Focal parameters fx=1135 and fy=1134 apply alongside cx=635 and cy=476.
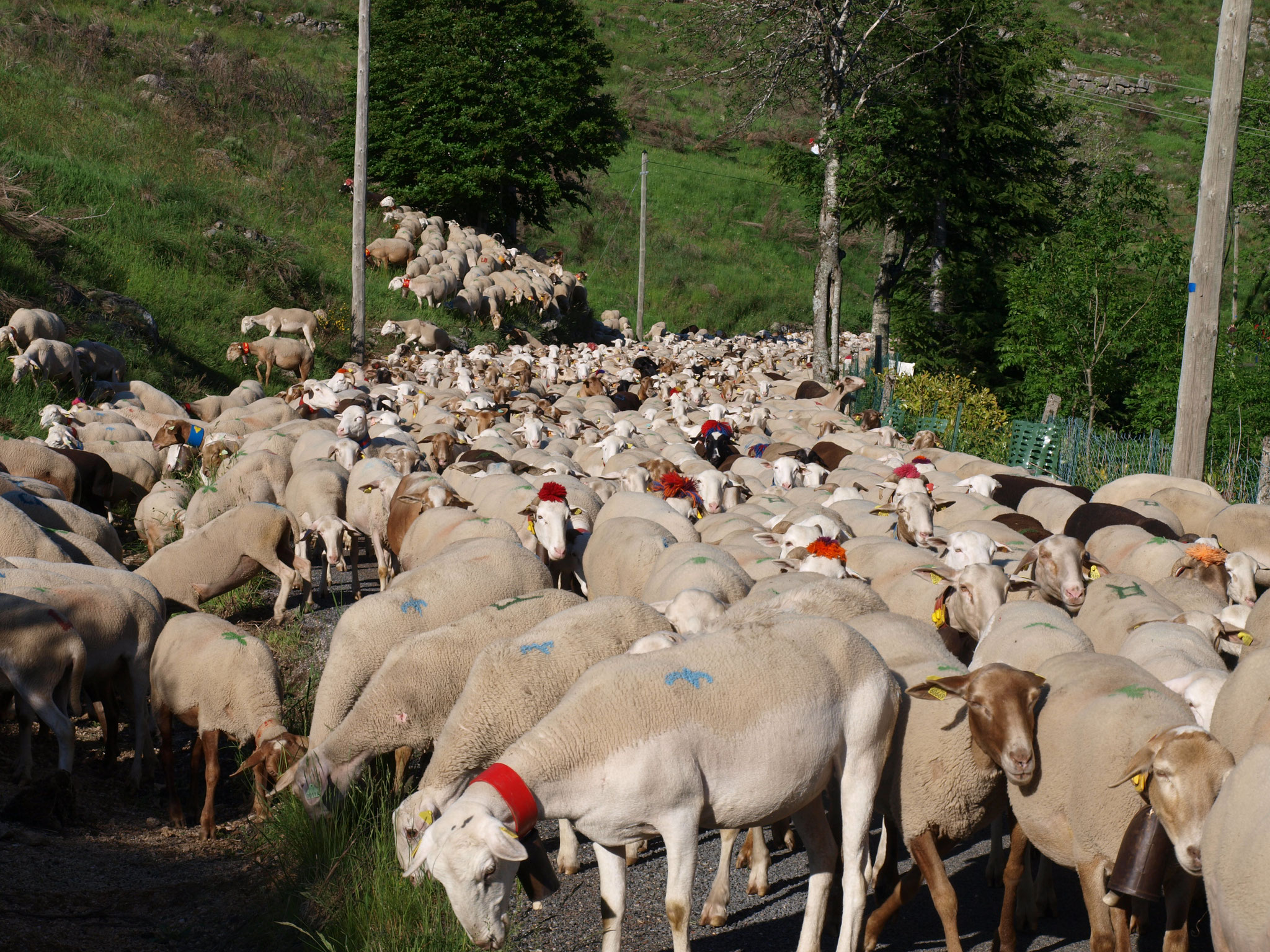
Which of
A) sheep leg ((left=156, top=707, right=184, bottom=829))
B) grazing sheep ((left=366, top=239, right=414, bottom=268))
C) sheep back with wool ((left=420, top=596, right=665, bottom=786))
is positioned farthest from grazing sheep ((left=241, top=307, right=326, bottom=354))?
sheep back with wool ((left=420, top=596, right=665, bottom=786))

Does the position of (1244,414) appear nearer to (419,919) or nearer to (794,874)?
(794,874)

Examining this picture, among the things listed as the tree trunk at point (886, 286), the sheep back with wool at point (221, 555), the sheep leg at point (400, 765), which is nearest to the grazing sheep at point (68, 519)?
the sheep back with wool at point (221, 555)

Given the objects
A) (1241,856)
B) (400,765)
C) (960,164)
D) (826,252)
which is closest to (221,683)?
(400,765)

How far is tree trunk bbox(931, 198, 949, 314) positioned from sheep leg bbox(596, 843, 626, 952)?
2341 centimetres

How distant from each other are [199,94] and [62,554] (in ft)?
98.1

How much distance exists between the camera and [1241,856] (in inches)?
140

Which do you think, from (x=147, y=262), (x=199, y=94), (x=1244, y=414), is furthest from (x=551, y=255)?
(x=1244, y=414)

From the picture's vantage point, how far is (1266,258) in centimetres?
3500

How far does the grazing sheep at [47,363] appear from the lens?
51.7 ft

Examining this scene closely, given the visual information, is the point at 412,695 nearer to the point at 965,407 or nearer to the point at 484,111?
the point at 965,407

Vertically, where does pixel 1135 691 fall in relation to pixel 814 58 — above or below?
below

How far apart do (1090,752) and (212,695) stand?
472 cm

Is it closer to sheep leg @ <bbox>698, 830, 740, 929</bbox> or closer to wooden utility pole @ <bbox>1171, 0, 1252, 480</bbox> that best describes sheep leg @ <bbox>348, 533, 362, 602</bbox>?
sheep leg @ <bbox>698, 830, 740, 929</bbox>

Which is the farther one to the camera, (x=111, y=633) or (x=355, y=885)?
(x=111, y=633)
